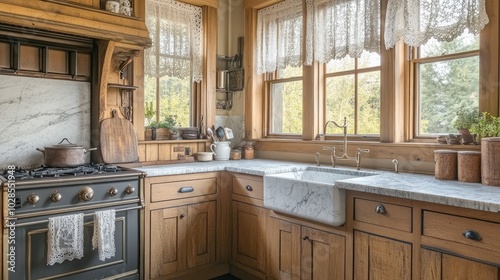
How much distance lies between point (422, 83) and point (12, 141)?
3.00 meters

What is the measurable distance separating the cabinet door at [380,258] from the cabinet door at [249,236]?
842 millimetres

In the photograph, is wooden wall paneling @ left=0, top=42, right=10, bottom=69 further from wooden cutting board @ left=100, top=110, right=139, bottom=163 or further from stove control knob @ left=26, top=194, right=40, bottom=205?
stove control knob @ left=26, top=194, right=40, bottom=205

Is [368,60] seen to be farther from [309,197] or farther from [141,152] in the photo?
[141,152]

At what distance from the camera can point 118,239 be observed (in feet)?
8.20

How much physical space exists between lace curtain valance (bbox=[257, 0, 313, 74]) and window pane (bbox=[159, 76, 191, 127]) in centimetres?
77

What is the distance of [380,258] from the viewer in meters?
2.02

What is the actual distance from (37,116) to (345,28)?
2.47 metres

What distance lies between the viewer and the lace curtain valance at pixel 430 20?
2.28 metres

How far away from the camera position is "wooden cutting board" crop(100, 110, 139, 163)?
2951mm

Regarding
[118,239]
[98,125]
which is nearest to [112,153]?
[98,125]

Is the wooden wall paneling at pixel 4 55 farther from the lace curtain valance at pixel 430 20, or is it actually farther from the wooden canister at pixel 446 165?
the wooden canister at pixel 446 165

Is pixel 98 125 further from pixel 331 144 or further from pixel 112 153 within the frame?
pixel 331 144

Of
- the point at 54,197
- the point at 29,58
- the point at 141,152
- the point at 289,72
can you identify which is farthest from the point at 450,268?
the point at 29,58

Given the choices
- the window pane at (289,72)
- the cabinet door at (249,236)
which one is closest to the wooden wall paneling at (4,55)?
the cabinet door at (249,236)
